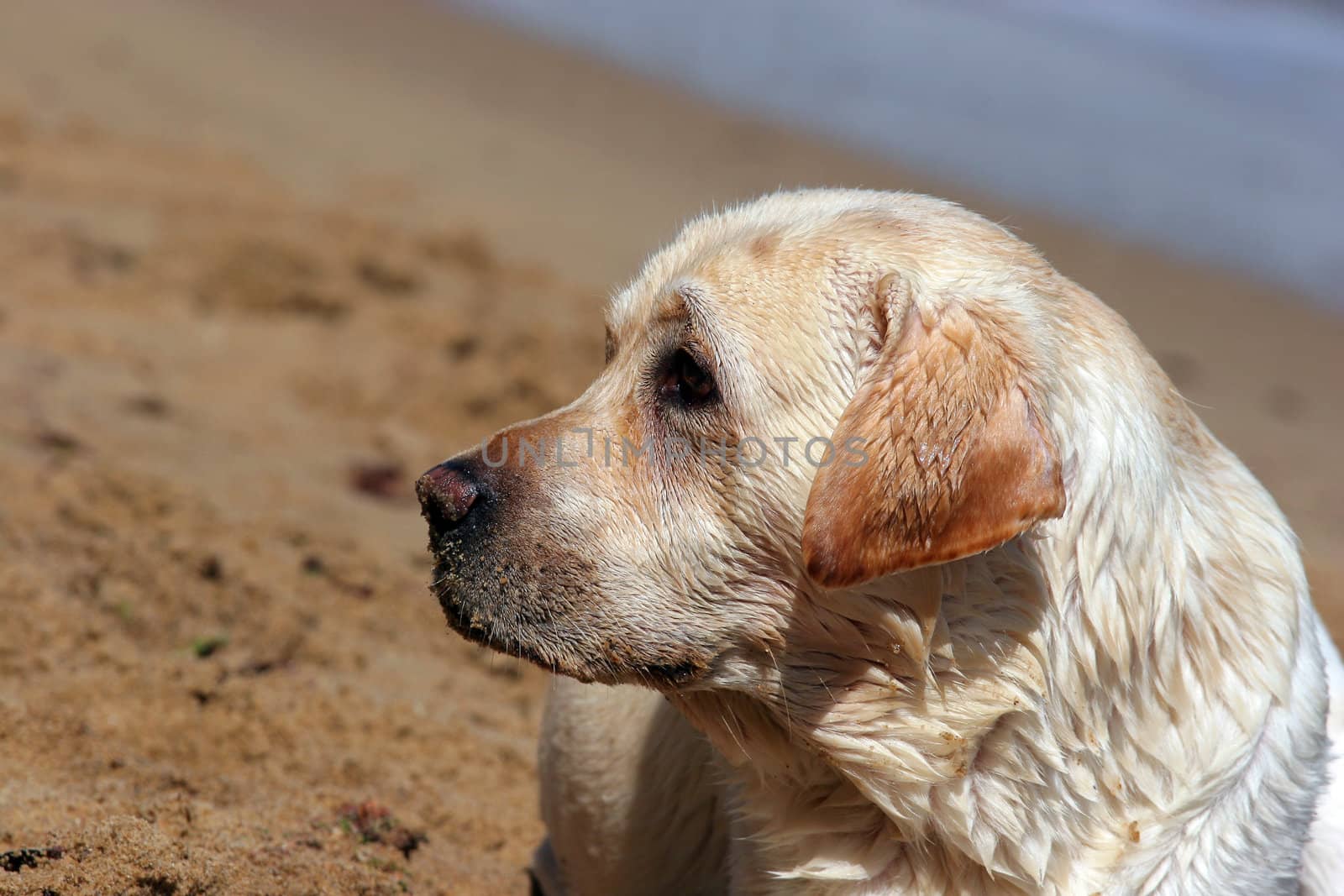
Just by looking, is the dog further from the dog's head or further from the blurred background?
the blurred background

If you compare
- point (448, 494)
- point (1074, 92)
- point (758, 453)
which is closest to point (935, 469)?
point (758, 453)

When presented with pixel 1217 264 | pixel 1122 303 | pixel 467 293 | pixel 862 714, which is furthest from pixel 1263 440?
pixel 862 714

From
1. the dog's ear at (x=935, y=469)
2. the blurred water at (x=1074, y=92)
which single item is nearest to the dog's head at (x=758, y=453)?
the dog's ear at (x=935, y=469)

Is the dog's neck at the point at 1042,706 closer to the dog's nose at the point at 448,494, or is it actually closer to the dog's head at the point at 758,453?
the dog's head at the point at 758,453

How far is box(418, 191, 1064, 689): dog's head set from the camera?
2.12 meters

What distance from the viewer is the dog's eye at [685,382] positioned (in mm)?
2426

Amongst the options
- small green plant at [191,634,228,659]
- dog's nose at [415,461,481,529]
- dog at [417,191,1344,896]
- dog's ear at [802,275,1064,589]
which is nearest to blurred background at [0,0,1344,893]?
small green plant at [191,634,228,659]

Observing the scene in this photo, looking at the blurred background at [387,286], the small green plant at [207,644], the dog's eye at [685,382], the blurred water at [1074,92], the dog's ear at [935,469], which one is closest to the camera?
the dog's ear at [935,469]

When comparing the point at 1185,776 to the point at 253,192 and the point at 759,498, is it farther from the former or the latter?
the point at 253,192

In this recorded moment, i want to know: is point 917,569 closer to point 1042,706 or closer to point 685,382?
point 1042,706

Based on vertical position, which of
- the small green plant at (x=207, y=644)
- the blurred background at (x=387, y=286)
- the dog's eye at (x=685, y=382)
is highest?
the dog's eye at (x=685, y=382)

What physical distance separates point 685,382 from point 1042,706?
86 cm

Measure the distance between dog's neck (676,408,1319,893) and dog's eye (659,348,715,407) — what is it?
416 millimetres

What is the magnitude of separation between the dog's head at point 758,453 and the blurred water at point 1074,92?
756 cm
